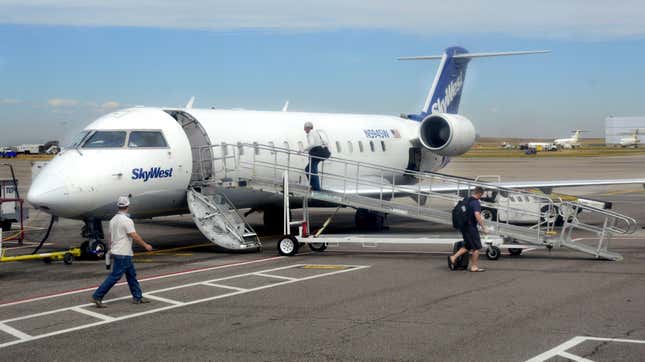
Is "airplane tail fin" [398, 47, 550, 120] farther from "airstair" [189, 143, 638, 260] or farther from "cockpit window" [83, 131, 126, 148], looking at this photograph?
"cockpit window" [83, 131, 126, 148]

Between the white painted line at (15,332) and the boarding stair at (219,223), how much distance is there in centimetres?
772

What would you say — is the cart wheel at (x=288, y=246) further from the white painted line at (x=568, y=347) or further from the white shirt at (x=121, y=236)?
the white painted line at (x=568, y=347)

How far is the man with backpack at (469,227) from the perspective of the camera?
14.6 m

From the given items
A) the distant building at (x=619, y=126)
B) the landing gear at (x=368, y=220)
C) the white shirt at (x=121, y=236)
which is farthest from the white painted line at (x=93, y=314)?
the distant building at (x=619, y=126)

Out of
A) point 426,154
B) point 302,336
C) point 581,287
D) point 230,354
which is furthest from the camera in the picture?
point 426,154

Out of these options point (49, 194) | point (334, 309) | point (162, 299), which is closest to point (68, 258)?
point (49, 194)

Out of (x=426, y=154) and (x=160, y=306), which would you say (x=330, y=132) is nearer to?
(x=426, y=154)

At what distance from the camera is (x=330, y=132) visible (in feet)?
78.4

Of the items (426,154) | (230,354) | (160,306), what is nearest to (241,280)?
(160,306)

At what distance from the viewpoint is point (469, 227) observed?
14.7m

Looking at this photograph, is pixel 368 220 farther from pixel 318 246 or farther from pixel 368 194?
pixel 318 246

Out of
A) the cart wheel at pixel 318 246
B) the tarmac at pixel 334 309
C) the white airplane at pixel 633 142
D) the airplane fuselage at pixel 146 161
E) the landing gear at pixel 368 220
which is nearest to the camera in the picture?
the tarmac at pixel 334 309

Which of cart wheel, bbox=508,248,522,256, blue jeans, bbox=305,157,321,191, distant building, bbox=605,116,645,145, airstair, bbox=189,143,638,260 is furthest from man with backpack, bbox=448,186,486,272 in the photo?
distant building, bbox=605,116,645,145

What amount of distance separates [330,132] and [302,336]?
14.8m
